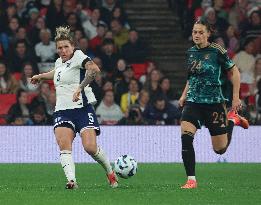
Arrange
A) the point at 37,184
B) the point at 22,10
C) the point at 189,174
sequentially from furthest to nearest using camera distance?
1. the point at 22,10
2. the point at 37,184
3. the point at 189,174

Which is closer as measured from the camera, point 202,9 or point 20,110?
point 20,110

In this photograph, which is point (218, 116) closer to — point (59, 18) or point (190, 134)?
point (190, 134)

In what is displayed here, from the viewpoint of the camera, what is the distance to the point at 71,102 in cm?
1220

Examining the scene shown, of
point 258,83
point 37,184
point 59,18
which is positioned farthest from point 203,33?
point 59,18

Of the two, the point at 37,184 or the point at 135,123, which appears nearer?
the point at 37,184

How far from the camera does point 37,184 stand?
13195 mm

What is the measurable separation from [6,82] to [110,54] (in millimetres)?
2454

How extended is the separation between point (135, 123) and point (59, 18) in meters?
3.99

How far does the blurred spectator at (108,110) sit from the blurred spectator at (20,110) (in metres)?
1.37

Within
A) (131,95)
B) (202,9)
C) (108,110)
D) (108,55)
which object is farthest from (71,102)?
(202,9)

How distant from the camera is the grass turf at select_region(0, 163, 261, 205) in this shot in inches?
411

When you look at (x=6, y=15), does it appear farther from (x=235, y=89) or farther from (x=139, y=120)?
(x=235, y=89)

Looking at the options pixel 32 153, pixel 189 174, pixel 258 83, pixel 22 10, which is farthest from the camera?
pixel 22 10

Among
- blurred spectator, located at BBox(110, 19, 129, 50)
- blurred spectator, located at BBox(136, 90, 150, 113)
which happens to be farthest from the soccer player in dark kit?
blurred spectator, located at BBox(110, 19, 129, 50)
